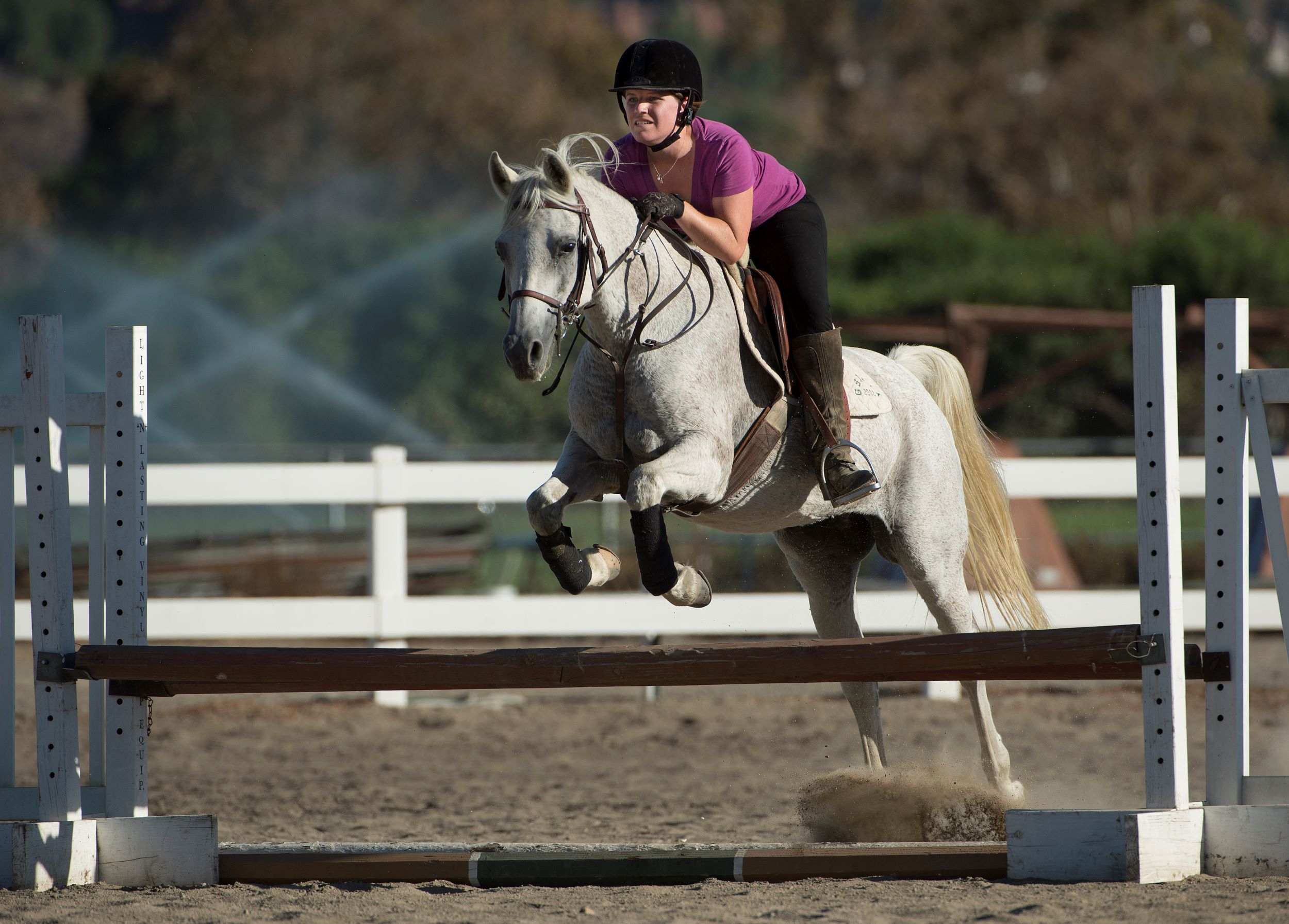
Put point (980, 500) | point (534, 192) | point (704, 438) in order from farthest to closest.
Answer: point (980, 500), point (704, 438), point (534, 192)

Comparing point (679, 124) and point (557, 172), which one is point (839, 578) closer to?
point (679, 124)

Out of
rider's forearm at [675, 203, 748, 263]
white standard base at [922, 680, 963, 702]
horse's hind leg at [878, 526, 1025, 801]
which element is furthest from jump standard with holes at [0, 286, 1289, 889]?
white standard base at [922, 680, 963, 702]

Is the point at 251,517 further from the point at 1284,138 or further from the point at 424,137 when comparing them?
the point at 1284,138

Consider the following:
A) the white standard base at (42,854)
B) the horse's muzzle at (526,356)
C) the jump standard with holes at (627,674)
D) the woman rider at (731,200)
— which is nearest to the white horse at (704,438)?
the horse's muzzle at (526,356)

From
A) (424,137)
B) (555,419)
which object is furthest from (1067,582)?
(424,137)

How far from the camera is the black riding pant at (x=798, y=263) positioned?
13.8ft

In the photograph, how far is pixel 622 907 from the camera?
3.33 meters

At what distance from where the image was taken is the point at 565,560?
12.4ft

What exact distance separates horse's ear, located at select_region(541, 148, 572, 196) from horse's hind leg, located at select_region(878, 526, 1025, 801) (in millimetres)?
1708

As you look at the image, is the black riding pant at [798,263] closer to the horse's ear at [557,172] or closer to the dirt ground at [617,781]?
the horse's ear at [557,172]

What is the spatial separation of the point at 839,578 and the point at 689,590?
0.86m

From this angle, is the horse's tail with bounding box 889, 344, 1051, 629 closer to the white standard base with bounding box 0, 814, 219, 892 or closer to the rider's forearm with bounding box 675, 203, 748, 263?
the rider's forearm with bounding box 675, 203, 748, 263

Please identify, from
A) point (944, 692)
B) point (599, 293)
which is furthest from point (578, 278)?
point (944, 692)

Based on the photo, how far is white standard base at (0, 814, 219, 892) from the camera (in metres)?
3.69
